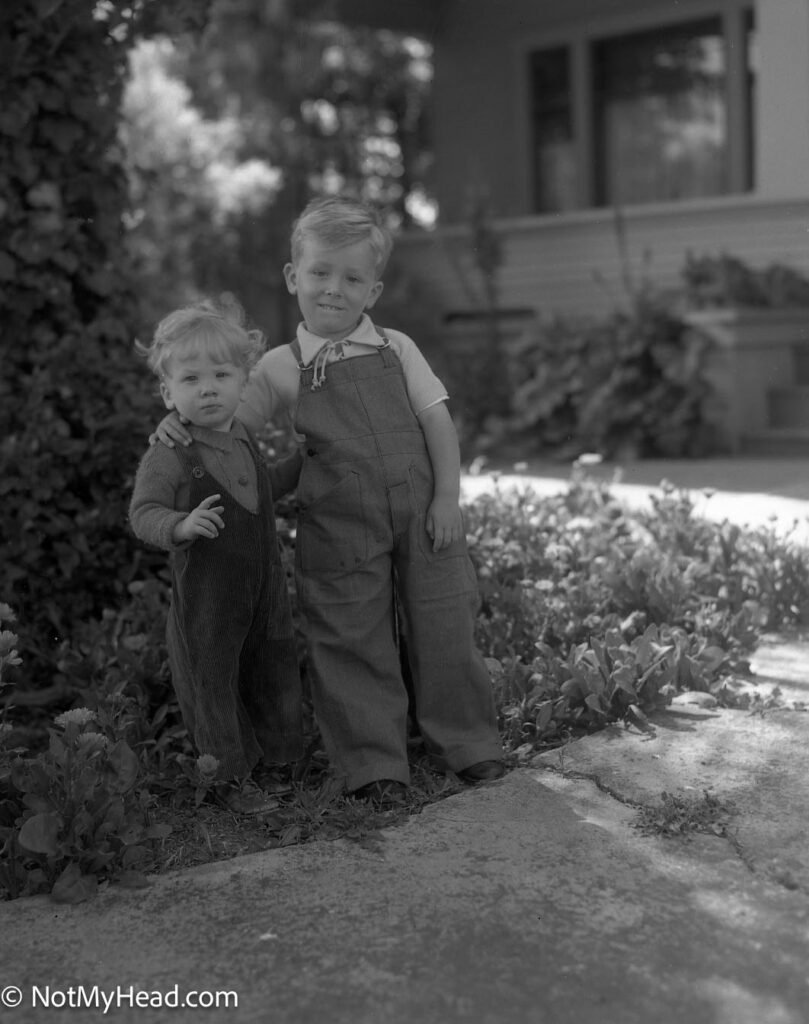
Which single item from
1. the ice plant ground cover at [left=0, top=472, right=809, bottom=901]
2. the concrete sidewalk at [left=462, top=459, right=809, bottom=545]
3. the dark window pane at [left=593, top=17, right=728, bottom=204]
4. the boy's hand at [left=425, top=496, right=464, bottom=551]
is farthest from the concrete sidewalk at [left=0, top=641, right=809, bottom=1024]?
the dark window pane at [left=593, top=17, right=728, bottom=204]

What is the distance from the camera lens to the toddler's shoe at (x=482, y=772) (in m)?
2.99

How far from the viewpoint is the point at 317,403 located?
2.94 metres

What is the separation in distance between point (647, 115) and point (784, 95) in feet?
8.45

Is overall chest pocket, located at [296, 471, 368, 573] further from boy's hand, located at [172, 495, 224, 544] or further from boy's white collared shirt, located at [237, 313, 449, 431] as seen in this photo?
boy's hand, located at [172, 495, 224, 544]

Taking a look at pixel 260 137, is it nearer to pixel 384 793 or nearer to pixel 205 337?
pixel 205 337

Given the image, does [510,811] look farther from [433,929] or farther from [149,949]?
[149,949]

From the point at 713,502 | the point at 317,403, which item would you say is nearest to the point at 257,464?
the point at 317,403

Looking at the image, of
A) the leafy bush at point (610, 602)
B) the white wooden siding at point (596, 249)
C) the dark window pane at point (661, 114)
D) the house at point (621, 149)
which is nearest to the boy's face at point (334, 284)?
the leafy bush at point (610, 602)

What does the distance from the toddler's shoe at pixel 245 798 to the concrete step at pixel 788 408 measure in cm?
598

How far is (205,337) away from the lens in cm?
276

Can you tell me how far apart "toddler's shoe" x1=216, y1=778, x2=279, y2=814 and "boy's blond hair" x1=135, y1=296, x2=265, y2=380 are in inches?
35.4

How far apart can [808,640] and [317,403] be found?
1.89 metres
